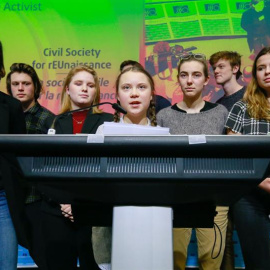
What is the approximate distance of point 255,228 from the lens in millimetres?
1425

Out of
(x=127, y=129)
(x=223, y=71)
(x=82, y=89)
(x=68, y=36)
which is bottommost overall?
(x=127, y=129)

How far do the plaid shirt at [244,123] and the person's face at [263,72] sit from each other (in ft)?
0.39

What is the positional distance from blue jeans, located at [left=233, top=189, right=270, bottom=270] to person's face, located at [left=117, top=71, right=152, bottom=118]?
22.3 inches

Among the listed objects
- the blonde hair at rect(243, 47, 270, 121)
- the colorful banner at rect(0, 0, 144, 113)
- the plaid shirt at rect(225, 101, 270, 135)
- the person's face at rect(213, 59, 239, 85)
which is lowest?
the plaid shirt at rect(225, 101, 270, 135)

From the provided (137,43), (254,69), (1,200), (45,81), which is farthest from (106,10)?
(1,200)

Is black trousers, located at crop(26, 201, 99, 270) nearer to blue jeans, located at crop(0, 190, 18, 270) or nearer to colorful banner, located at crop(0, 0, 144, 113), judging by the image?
blue jeans, located at crop(0, 190, 18, 270)

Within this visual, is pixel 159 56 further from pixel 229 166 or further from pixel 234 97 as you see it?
pixel 229 166

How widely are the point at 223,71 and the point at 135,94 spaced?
125 cm

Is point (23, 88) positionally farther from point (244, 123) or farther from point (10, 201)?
point (244, 123)

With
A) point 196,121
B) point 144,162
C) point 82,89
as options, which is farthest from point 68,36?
point 144,162

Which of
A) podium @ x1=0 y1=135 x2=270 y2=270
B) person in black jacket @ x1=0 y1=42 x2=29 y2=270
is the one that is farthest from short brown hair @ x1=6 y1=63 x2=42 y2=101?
podium @ x1=0 y1=135 x2=270 y2=270

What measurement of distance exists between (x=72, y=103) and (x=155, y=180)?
137cm

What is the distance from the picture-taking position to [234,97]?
90.4 inches

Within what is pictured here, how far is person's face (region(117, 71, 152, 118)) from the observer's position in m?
1.33
